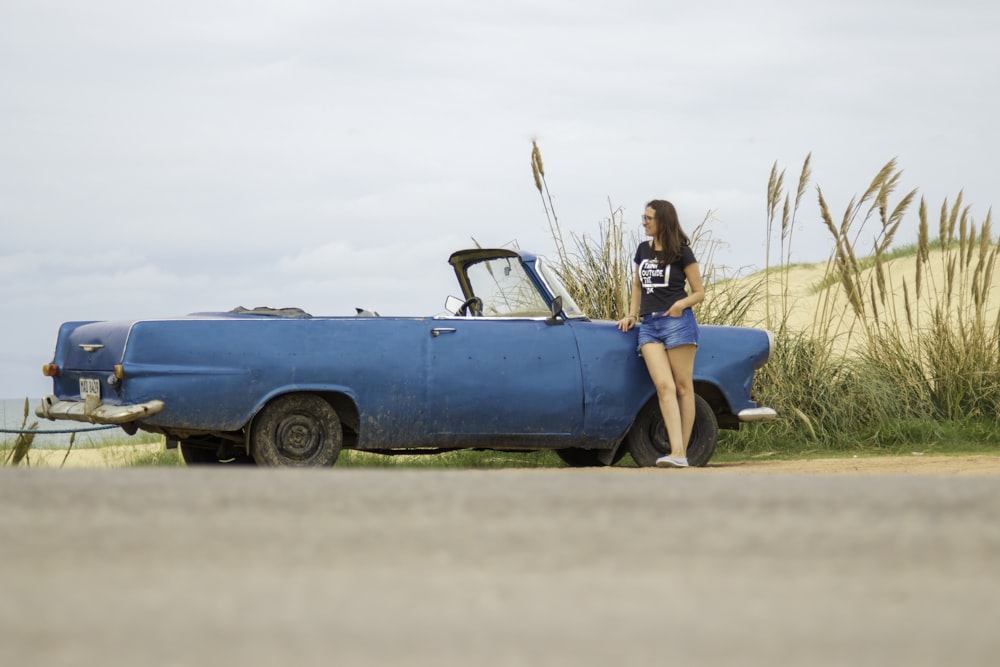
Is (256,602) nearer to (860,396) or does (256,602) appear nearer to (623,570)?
(623,570)

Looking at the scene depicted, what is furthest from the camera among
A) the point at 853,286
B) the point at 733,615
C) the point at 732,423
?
the point at 853,286

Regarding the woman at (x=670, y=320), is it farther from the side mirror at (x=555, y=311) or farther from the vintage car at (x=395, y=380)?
the side mirror at (x=555, y=311)

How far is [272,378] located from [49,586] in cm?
457

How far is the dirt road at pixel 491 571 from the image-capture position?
7.91 ft

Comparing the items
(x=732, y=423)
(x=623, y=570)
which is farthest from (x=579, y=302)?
(x=623, y=570)

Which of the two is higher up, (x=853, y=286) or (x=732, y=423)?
(x=853, y=286)

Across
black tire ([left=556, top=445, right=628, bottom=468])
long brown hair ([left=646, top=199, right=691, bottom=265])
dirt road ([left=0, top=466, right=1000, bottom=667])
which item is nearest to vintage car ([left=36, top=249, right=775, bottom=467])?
black tire ([left=556, top=445, right=628, bottom=468])

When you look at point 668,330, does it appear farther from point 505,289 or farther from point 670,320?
point 505,289

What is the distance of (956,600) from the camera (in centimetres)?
277

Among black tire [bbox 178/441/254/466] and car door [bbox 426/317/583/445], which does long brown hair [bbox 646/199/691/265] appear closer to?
car door [bbox 426/317/583/445]

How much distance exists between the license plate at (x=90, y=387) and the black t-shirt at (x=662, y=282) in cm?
350

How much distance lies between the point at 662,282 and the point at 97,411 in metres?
3.67

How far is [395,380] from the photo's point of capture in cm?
764

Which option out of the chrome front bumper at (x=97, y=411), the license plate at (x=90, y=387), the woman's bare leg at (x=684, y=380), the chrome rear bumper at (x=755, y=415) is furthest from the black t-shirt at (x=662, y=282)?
the license plate at (x=90, y=387)
